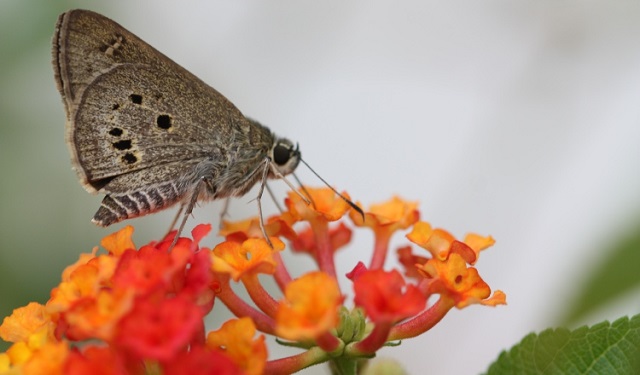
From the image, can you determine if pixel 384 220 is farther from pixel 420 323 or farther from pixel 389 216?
pixel 420 323

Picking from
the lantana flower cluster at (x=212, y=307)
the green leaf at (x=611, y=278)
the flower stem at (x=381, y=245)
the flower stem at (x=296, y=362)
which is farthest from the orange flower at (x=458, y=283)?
the green leaf at (x=611, y=278)

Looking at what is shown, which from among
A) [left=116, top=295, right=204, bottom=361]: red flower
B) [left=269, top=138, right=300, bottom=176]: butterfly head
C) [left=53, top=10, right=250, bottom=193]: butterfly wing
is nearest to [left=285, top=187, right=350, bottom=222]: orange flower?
[left=269, top=138, right=300, bottom=176]: butterfly head

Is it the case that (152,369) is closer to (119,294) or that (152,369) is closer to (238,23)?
(119,294)

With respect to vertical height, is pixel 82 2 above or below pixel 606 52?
below

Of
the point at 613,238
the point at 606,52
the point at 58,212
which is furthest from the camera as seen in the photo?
the point at 606,52

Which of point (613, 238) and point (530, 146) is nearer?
point (613, 238)

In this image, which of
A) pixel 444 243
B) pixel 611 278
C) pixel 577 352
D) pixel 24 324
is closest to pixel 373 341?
pixel 444 243

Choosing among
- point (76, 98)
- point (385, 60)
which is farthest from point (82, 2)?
point (385, 60)
